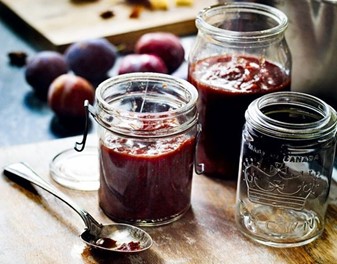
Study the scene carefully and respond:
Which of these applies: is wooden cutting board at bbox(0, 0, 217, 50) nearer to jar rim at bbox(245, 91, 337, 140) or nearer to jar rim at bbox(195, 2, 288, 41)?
jar rim at bbox(195, 2, 288, 41)

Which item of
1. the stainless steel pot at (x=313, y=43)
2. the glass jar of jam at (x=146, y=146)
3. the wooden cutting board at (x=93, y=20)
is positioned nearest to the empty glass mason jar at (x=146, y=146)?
the glass jar of jam at (x=146, y=146)

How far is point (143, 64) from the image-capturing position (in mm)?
1194

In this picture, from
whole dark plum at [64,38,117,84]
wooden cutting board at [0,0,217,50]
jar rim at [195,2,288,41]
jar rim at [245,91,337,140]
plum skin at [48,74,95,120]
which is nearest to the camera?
jar rim at [245,91,337,140]

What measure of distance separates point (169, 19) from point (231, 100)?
1.90 ft

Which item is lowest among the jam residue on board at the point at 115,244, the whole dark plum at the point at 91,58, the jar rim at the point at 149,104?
the whole dark plum at the point at 91,58

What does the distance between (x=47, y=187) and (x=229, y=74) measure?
0.25 m

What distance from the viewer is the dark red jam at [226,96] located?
92 centimetres

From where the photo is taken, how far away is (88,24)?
1.46 meters

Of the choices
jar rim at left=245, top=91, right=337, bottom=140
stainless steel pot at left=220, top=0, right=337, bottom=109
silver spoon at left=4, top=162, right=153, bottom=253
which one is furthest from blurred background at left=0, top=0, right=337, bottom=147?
silver spoon at left=4, top=162, right=153, bottom=253

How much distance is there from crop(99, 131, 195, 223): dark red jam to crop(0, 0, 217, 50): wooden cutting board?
1.80 feet

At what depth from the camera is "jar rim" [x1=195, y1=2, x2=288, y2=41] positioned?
0.92 metres

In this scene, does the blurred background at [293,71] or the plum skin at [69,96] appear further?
→ the plum skin at [69,96]

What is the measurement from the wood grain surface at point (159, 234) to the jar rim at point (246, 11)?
0.60 feet

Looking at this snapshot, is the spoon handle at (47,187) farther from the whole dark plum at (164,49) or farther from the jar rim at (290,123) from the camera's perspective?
the whole dark plum at (164,49)
